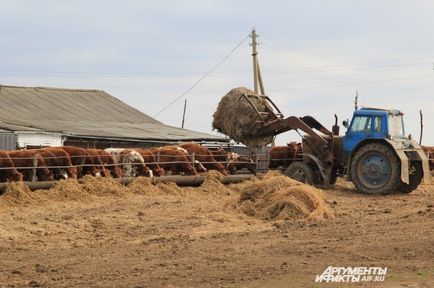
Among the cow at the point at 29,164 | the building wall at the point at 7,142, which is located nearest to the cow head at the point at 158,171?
the cow at the point at 29,164

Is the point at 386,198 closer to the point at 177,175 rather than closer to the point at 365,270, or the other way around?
the point at 177,175

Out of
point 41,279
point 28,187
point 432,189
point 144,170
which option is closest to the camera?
point 41,279

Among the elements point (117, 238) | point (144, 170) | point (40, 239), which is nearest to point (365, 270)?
point (117, 238)

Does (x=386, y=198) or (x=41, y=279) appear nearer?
(x=41, y=279)

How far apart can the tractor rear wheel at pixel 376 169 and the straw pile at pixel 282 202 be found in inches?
254

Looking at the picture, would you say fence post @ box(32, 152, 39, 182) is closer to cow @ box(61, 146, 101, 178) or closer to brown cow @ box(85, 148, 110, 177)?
cow @ box(61, 146, 101, 178)

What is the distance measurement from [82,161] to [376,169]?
29.0 feet

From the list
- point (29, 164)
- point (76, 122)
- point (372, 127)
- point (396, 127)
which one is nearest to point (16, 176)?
point (29, 164)

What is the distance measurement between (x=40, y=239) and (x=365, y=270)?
6.01 metres

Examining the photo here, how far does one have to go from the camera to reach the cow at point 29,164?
20.8 metres

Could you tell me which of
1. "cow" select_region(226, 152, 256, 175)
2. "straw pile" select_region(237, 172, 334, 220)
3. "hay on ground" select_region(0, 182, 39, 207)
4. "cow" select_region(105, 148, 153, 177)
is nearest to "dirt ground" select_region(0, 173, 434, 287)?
"hay on ground" select_region(0, 182, 39, 207)

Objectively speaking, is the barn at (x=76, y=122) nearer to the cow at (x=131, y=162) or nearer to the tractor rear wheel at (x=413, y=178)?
the cow at (x=131, y=162)

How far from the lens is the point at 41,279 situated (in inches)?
391

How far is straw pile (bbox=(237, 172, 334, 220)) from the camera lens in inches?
650
